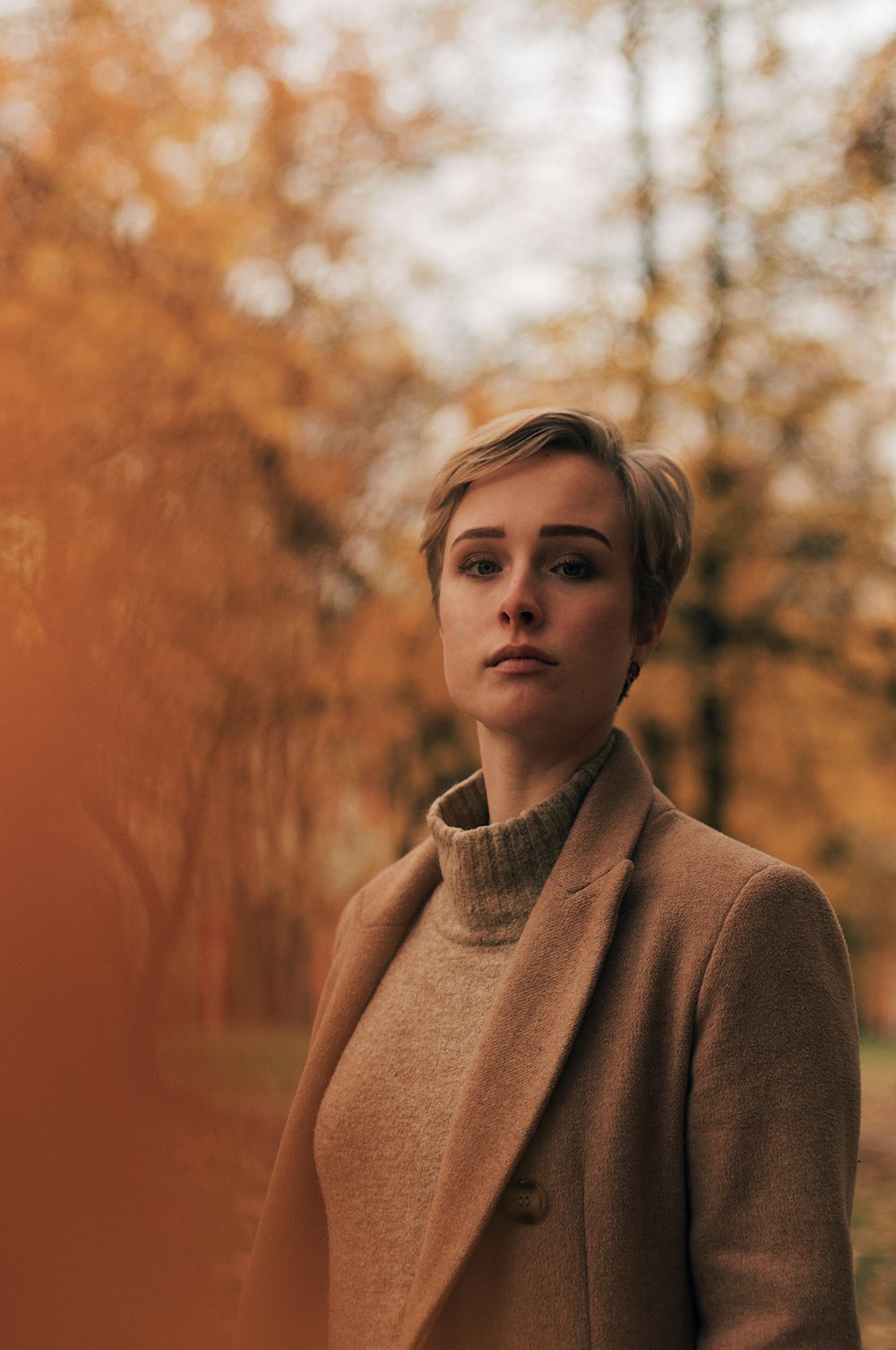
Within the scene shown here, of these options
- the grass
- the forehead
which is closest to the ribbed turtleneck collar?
the forehead

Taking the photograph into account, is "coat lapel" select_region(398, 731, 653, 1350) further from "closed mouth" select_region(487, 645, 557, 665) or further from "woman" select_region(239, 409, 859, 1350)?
"closed mouth" select_region(487, 645, 557, 665)

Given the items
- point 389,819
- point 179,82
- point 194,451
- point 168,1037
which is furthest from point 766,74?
point 168,1037

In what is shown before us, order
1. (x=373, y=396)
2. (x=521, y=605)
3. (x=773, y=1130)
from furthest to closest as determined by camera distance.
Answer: (x=373, y=396), (x=521, y=605), (x=773, y=1130)

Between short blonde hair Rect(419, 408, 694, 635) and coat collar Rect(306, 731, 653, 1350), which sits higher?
short blonde hair Rect(419, 408, 694, 635)

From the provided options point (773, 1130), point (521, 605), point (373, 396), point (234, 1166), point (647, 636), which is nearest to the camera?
point (773, 1130)

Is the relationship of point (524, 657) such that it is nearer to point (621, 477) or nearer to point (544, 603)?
point (544, 603)

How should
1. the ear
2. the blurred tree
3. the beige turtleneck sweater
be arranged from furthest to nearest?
the blurred tree
the ear
the beige turtleneck sweater

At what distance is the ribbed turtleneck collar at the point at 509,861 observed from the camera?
1.10 metres

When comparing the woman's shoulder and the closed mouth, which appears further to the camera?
the closed mouth

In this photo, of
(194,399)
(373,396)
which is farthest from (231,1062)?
(373,396)

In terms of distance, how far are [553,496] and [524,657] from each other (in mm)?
153

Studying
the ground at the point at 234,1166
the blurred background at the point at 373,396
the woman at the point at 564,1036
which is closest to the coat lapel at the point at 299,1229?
the woman at the point at 564,1036

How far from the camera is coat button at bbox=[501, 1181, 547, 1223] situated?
36.4 inches

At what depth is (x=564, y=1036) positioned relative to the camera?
95 cm
